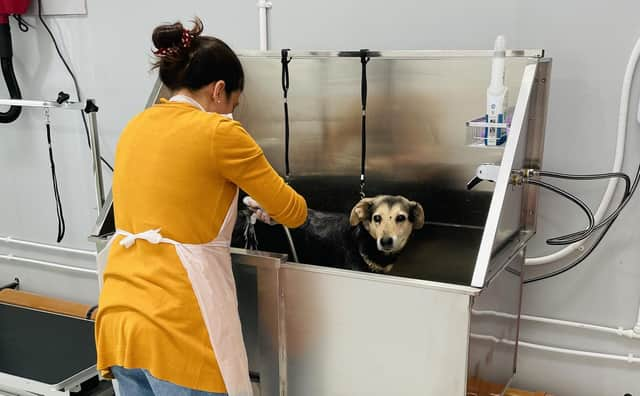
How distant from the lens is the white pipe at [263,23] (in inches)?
74.3

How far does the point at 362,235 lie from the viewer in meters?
1.46

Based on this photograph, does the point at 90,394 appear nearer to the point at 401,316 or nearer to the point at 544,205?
the point at 401,316

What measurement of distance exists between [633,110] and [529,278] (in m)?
0.54

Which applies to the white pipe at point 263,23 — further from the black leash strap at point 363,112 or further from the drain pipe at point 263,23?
the black leash strap at point 363,112

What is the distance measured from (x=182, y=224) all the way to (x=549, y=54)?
1.08 meters

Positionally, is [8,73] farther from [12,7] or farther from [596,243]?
[596,243]

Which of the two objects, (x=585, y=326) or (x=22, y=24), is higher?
(x=22, y=24)

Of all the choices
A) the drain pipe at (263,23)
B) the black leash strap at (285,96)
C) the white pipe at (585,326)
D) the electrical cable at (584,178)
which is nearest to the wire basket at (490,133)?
the electrical cable at (584,178)

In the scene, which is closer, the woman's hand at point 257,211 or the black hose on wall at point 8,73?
the woman's hand at point 257,211

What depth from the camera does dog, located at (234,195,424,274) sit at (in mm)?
1419

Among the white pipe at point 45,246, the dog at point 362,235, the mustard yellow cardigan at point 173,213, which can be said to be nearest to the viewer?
the mustard yellow cardigan at point 173,213

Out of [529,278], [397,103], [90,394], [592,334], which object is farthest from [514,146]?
[90,394]

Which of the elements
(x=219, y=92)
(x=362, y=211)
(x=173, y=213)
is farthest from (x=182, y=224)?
(x=362, y=211)

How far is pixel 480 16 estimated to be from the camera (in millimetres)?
1626
